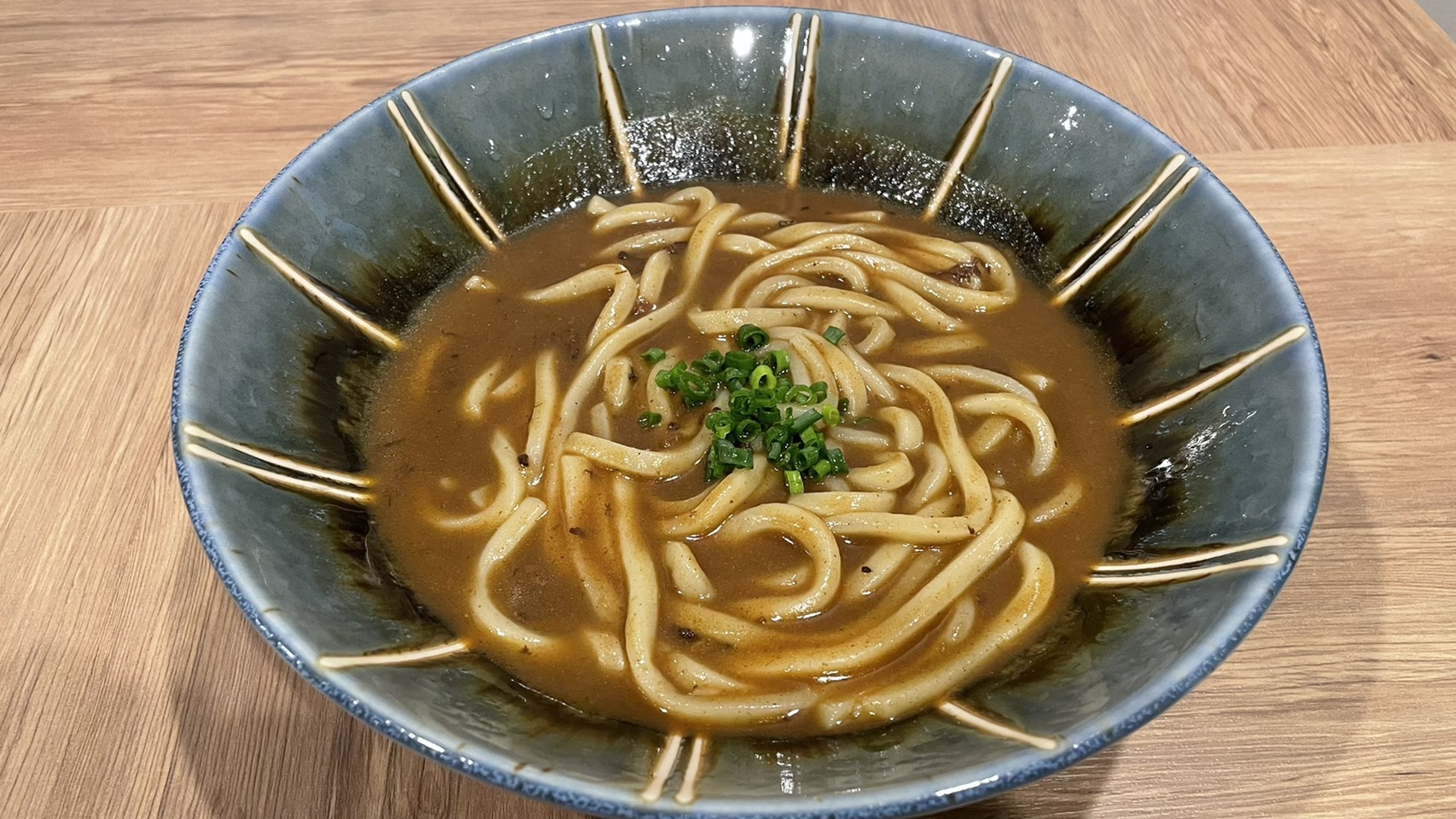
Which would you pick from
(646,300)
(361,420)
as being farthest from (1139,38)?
(361,420)

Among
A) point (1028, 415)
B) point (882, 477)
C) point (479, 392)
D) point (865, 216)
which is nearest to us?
point (882, 477)

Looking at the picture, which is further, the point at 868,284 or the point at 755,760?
the point at 868,284

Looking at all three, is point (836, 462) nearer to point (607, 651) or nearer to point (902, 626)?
point (902, 626)

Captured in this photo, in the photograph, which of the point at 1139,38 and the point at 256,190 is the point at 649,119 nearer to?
the point at 256,190

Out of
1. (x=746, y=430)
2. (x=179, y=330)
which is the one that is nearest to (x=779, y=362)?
(x=746, y=430)

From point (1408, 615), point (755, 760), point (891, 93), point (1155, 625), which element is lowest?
point (1408, 615)

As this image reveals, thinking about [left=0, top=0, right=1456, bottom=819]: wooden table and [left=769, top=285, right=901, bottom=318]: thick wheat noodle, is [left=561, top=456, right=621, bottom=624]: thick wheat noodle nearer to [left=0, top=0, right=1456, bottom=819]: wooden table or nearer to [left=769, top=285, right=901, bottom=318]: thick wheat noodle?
[left=0, top=0, right=1456, bottom=819]: wooden table
